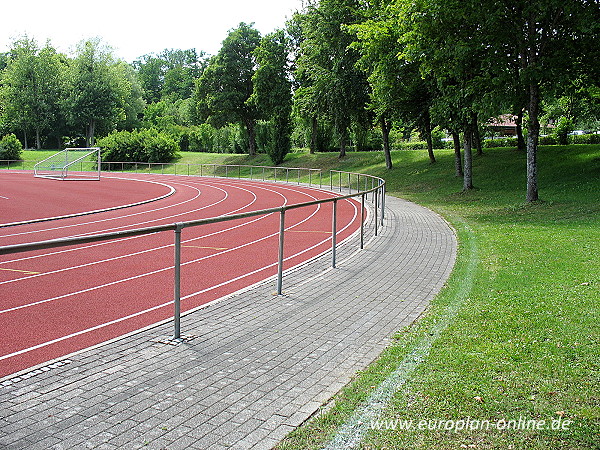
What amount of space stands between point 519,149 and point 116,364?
112ft

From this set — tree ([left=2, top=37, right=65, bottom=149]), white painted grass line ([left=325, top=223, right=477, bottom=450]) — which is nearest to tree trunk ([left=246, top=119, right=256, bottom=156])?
tree ([left=2, top=37, right=65, bottom=149])

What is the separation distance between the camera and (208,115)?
5422 cm

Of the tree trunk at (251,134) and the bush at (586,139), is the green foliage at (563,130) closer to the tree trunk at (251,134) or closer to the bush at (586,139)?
Answer: the bush at (586,139)

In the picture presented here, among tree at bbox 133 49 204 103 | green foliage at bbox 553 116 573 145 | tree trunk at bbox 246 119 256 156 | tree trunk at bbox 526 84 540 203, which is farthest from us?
tree at bbox 133 49 204 103

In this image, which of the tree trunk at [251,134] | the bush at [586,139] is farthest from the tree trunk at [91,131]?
A: the bush at [586,139]

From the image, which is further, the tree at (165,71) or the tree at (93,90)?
the tree at (165,71)

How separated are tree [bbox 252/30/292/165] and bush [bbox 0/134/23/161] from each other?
2765 centimetres

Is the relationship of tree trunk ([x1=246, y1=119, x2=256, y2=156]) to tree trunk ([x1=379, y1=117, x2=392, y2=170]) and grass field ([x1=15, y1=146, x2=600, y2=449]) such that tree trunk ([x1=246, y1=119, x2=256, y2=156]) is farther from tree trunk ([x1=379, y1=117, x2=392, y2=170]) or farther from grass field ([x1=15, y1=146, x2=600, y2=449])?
grass field ([x1=15, y1=146, x2=600, y2=449])

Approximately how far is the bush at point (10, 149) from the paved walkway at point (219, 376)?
57.8 m

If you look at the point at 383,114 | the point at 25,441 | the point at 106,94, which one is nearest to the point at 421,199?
the point at 383,114

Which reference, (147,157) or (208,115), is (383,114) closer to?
(208,115)

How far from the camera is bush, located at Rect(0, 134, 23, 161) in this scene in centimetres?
5688

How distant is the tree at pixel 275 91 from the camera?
4784 centimetres

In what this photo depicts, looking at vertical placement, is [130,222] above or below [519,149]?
below
